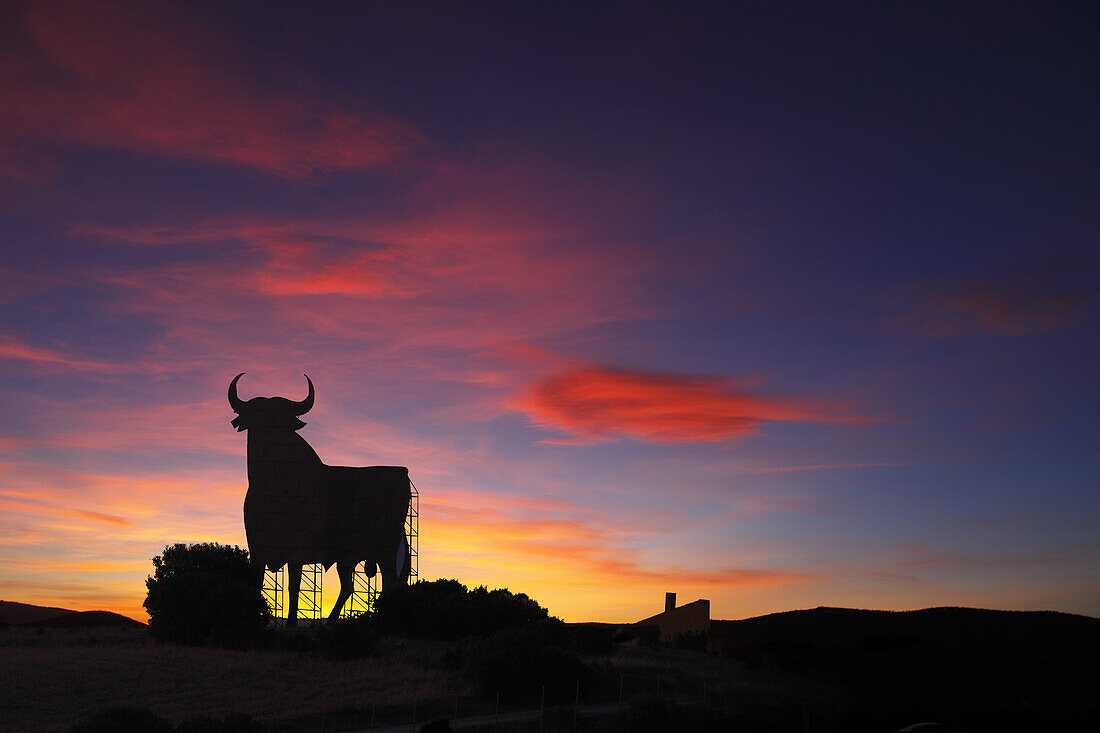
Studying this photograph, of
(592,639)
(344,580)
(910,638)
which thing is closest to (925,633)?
(910,638)

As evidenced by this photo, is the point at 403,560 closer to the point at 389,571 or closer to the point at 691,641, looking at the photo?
the point at 389,571

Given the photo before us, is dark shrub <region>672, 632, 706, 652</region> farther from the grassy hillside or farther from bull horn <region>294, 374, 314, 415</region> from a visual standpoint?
bull horn <region>294, 374, 314, 415</region>

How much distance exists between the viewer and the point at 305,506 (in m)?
44.2

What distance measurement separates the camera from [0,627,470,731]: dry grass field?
30.2m

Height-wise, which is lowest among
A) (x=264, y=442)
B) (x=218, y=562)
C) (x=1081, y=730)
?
(x=1081, y=730)

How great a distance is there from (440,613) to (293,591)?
7317 mm

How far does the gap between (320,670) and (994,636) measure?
47247 mm

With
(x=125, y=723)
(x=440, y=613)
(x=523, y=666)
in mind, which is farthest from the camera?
(x=440, y=613)

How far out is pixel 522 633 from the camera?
3753 centimetres

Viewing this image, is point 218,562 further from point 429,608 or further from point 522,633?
point 522,633

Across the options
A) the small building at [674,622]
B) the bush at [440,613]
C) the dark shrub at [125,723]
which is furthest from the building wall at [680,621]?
the dark shrub at [125,723]

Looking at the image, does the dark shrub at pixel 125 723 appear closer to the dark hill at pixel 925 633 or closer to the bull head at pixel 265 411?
the bull head at pixel 265 411

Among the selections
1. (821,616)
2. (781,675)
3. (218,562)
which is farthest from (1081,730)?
(821,616)

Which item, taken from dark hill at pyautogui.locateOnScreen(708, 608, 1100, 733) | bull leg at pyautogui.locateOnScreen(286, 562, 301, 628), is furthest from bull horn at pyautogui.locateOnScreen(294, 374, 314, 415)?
dark hill at pyautogui.locateOnScreen(708, 608, 1100, 733)
